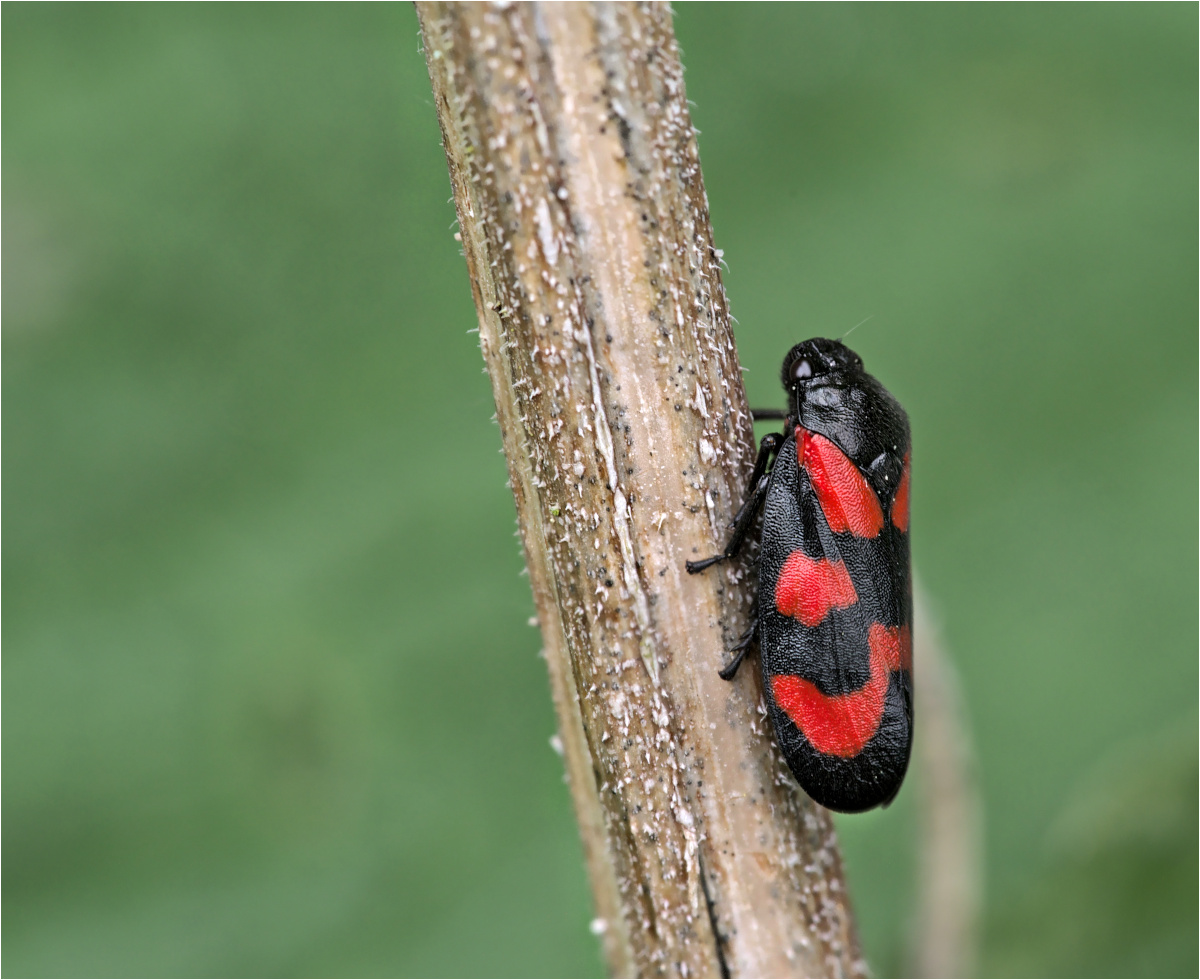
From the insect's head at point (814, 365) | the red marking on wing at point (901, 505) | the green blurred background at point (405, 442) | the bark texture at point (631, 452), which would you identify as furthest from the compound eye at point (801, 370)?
the green blurred background at point (405, 442)

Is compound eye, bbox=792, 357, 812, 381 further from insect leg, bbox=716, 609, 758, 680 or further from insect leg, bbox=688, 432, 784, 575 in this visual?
insect leg, bbox=716, 609, 758, 680

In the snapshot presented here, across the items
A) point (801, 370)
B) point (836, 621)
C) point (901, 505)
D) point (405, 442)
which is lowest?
point (836, 621)

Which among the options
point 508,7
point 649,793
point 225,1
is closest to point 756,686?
point 649,793

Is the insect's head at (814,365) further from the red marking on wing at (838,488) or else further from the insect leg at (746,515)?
the insect leg at (746,515)

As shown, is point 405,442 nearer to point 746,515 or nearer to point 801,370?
point 801,370

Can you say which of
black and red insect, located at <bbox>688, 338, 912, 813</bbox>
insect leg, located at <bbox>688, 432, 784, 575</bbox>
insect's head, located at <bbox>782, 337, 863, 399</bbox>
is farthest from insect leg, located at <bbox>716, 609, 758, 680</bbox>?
insect's head, located at <bbox>782, 337, 863, 399</bbox>

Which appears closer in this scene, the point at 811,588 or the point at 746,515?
the point at 746,515

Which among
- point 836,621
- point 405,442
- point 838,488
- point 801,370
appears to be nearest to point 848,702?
point 836,621
